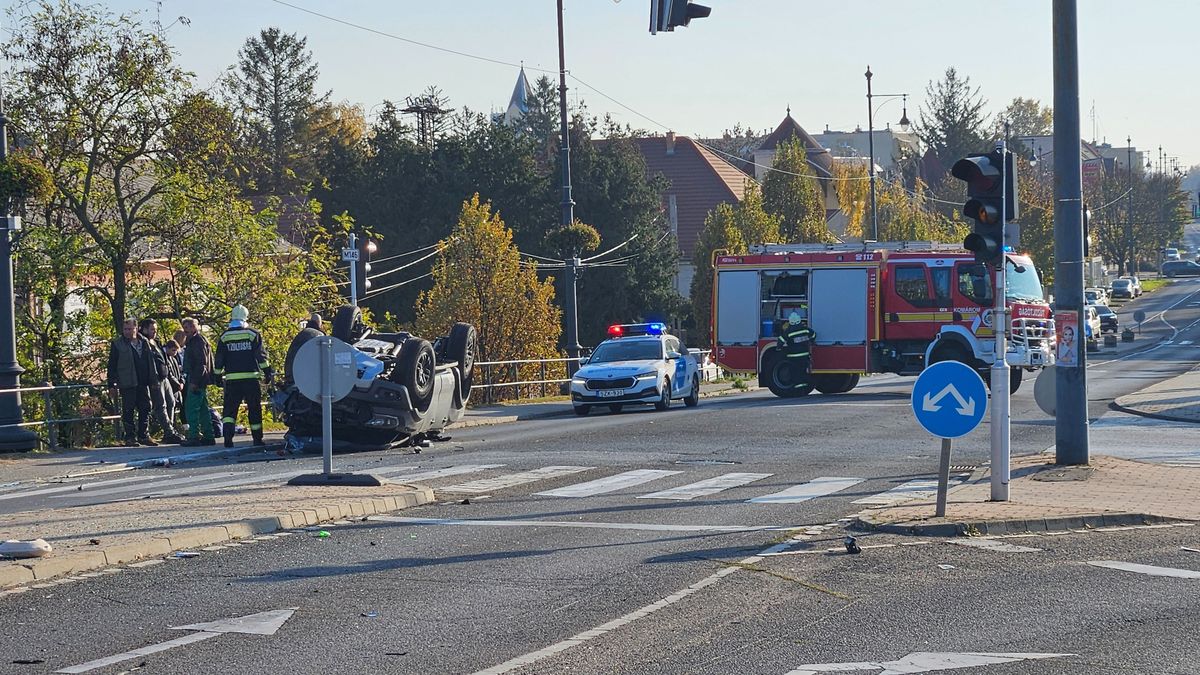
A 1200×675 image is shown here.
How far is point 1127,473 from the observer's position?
48.9ft

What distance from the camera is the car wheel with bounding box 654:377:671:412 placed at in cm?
2811

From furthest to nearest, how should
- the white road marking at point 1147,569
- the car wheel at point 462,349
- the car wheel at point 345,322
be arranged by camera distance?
the car wheel at point 462,349, the car wheel at point 345,322, the white road marking at point 1147,569

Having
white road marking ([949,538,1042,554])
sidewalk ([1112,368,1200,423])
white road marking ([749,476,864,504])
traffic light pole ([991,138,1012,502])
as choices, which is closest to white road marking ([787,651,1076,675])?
white road marking ([949,538,1042,554])

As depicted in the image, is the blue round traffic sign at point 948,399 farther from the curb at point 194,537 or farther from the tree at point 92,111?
the tree at point 92,111

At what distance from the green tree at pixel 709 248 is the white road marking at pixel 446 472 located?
39.7m

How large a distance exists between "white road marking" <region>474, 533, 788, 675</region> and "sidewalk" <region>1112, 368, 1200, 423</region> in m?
16.2

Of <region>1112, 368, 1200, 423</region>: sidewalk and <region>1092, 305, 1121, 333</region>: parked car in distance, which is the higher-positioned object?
<region>1092, 305, 1121, 333</region>: parked car in distance

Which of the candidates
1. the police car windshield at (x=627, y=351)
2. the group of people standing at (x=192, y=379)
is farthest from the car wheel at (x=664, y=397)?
the group of people standing at (x=192, y=379)

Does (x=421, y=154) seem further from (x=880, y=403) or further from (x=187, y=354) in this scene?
(x=187, y=354)

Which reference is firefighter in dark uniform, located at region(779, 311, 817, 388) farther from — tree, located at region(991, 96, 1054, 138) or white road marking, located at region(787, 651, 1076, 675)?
tree, located at region(991, 96, 1054, 138)

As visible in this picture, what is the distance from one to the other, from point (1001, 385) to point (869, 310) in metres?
19.1

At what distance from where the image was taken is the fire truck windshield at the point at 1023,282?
29594 millimetres

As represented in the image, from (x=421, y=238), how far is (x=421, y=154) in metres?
3.92

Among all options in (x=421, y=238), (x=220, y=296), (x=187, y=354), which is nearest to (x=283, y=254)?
(x=220, y=296)
